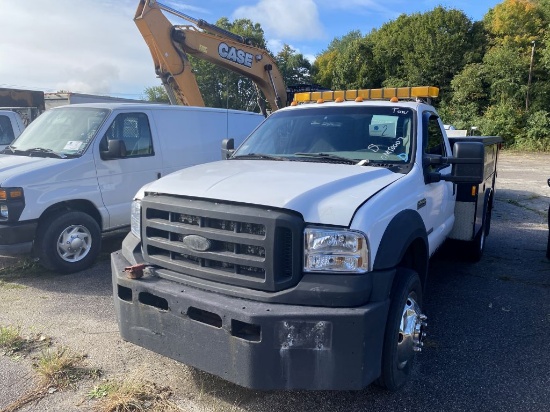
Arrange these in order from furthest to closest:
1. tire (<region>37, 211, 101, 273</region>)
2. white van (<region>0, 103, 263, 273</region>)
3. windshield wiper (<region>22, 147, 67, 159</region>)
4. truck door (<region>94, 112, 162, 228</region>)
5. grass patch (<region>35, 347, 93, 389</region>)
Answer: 1. truck door (<region>94, 112, 162, 228</region>)
2. windshield wiper (<region>22, 147, 67, 159</region>)
3. tire (<region>37, 211, 101, 273</region>)
4. white van (<region>0, 103, 263, 273</region>)
5. grass patch (<region>35, 347, 93, 389</region>)

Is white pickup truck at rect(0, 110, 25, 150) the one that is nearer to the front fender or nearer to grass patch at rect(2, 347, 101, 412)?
grass patch at rect(2, 347, 101, 412)

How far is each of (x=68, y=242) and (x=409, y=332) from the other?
435cm

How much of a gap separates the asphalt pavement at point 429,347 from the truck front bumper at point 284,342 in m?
0.56

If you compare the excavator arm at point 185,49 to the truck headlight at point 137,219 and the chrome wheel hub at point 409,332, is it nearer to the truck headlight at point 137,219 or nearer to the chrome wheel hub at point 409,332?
the truck headlight at point 137,219

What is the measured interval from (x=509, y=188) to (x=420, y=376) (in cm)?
1222

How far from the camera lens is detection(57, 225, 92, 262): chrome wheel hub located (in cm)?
584

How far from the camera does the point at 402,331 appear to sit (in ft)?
10.3

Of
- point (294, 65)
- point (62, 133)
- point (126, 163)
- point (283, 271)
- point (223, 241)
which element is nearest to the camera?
point (283, 271)

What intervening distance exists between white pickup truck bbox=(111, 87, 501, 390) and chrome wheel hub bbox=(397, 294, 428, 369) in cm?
1

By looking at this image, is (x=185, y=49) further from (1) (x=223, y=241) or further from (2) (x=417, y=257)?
(1) (x=223, y=241)

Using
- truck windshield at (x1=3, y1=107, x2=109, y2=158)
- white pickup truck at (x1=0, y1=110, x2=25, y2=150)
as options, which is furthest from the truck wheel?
white pickup truck at (x1=0, y1=110, x2=25, y2=150)

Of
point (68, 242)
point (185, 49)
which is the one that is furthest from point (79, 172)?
point (185, 49)

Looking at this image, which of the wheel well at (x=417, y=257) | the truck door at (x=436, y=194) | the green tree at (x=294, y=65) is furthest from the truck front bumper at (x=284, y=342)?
the green tree at (x=294, y=65)

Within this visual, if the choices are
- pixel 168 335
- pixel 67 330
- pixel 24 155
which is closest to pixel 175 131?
pixel 24 155
